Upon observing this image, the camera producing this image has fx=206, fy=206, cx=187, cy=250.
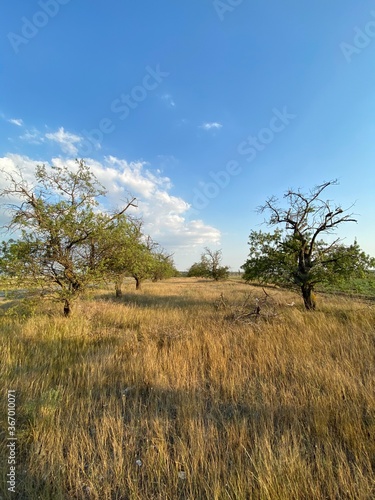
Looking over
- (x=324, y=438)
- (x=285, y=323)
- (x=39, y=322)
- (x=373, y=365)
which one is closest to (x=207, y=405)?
(x=324, y=438)

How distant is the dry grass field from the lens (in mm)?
1834

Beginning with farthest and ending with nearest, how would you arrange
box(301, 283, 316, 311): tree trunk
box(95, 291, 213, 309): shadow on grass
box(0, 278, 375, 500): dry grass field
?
box(95, 291, 213, 309): shadow on grass → box(301, 283, 316, 311): tree trunk → box(0, 278, 375, 500): dry grass field

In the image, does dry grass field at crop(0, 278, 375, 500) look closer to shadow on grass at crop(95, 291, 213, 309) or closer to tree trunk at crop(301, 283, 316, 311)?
tree trunk at crop(301, 283, 316, 311)

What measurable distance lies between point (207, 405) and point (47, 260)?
7405mm

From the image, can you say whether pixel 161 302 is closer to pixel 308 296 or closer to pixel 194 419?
pixel 308 296

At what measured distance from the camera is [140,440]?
7.89 feet

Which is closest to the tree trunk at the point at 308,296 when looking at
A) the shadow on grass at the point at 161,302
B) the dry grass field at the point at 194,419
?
the dry grass field at the point at 194,419

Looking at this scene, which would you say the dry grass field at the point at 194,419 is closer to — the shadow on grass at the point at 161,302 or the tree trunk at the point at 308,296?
the tree trunk at the point at 308,296

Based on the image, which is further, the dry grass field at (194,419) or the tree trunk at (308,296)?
the tree trunk at (308,296)

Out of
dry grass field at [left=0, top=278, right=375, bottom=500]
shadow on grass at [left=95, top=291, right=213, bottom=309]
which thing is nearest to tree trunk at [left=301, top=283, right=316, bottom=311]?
dry grass field at [left=0, top=278, right=375, bottom=500]

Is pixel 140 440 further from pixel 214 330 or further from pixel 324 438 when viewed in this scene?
pixel 214 330

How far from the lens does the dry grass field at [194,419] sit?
6.02ft

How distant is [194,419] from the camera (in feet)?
8.49

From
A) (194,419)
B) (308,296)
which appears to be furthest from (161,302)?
(194,419)
